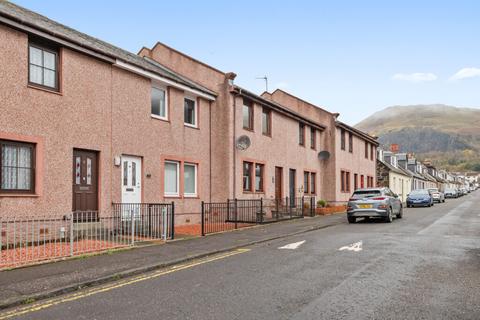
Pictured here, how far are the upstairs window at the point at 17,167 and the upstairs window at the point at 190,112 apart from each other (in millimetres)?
7993

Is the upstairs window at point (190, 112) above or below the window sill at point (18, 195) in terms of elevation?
above

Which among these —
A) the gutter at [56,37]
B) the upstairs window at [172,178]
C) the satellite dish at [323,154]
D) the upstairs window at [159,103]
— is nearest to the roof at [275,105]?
the satellite dish at [323,154]

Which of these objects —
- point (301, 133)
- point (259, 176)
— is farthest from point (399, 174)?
point (259, 176)

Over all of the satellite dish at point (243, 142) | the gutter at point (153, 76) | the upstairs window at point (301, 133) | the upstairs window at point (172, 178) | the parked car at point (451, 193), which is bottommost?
the parked car at point (451, 193)

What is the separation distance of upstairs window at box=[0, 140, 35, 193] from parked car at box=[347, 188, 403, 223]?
13987mm

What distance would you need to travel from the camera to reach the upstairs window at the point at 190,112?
1931 cm

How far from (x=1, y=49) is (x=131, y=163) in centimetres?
560

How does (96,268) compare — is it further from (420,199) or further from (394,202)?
(420,199)

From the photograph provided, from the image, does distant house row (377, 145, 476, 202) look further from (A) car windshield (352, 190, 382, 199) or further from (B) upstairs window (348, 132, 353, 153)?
(A) car windshield (352, 190, 382, 199)

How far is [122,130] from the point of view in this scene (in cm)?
1521

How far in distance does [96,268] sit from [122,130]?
709cm

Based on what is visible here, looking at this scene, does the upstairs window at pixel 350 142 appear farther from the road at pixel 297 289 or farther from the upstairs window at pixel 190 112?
the road at pixel 297 289

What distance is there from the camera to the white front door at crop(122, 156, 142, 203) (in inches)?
603

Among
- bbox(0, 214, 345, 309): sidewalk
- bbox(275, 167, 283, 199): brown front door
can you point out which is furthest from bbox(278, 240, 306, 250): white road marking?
bbox(275, 167, 283, 199): brown front door
